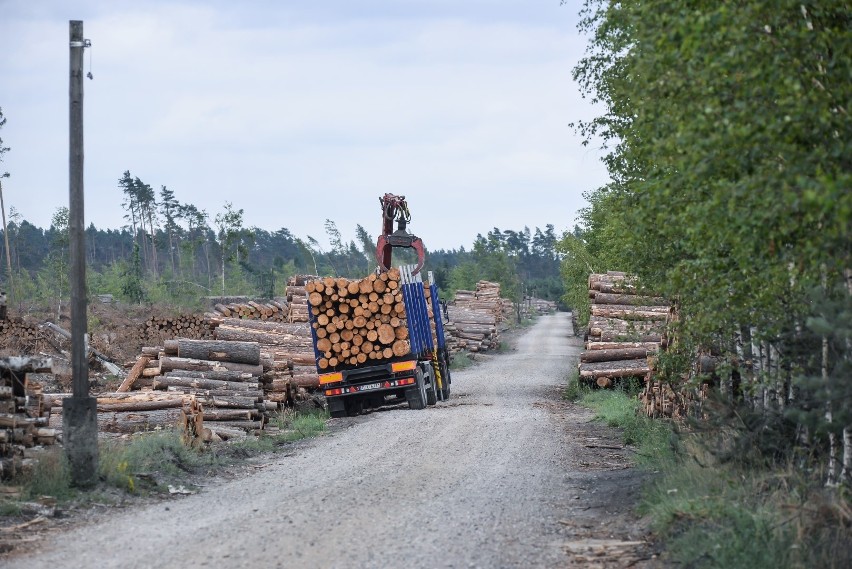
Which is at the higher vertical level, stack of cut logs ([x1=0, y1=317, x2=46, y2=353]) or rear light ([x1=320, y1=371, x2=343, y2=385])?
stack of cut logs ([x1=0, y1=317, x2=46, y2=353])

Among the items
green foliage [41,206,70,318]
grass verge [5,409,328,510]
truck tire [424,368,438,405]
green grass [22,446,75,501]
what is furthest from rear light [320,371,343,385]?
green foliage [41,206,70,318]

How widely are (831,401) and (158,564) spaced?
5.44m

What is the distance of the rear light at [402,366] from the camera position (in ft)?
72.5

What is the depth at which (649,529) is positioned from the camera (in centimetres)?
961

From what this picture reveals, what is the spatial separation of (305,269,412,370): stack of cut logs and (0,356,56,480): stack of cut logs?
9994 mm

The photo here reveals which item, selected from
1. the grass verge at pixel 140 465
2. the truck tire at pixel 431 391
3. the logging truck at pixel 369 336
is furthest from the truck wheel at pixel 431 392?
the grass verge at pixel 140 465

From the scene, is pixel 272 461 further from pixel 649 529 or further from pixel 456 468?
pixel 649 529

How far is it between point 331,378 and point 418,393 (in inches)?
76.5

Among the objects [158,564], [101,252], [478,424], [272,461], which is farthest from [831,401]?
[101,252]

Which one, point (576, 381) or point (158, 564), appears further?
point (576, 381)

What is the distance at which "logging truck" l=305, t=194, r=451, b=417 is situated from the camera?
71.6ft

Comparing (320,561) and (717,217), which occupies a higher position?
(717,217)

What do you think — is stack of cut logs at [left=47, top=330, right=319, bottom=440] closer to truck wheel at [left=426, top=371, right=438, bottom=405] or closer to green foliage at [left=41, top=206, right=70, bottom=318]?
truck wheel at [left=426, top=371, right=438, bottom=405]

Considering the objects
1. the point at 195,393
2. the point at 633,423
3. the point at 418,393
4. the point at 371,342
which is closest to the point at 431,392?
the point at 418,393
